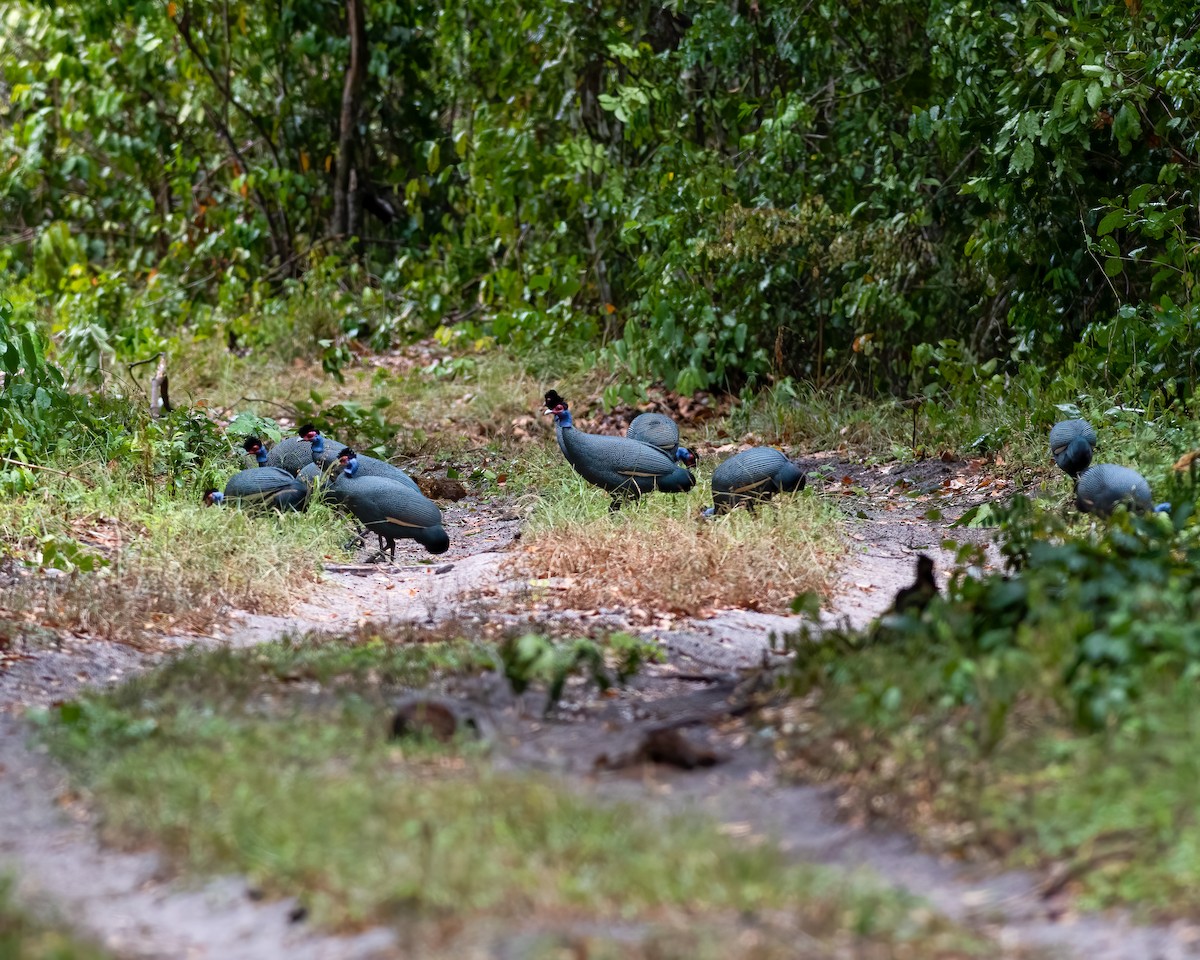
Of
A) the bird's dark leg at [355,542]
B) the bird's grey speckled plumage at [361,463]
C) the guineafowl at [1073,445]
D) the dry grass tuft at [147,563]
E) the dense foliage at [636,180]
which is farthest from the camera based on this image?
the dense foliage at [636,180]

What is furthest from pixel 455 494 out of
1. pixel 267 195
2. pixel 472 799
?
pixel 267 195

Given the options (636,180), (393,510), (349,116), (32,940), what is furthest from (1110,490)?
(349,116)

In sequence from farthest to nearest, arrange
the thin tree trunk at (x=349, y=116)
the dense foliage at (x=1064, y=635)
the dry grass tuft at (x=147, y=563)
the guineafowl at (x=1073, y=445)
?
1. the thin tree trunk at (x=349, y=116)
2. the guineafowl at (x=1073, y=445)
3. the dry grass tuft at (x=147, y=563)
4. the dense foliage at (x=1064, y=635)

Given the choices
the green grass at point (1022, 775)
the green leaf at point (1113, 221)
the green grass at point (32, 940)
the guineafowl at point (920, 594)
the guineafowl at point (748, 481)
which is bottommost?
the green grass at point (32, 940)

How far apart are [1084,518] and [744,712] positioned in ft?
10.0

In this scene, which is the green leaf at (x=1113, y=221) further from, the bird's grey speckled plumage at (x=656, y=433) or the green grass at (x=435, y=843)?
the green grass at (x=435, y=843)

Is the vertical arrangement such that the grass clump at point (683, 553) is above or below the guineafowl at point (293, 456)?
below

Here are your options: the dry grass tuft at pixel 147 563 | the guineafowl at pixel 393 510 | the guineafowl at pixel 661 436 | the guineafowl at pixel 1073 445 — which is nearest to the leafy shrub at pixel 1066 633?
the guineafowl at pixel 1073 445

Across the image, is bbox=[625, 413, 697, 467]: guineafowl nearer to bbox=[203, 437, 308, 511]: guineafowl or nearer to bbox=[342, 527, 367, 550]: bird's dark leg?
bbox=[342, 527, 367, 550]: bird's dark leg

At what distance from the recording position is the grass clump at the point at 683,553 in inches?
246

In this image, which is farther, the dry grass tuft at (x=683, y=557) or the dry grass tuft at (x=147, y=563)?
the dry grass tuft at (x=683, y=557)

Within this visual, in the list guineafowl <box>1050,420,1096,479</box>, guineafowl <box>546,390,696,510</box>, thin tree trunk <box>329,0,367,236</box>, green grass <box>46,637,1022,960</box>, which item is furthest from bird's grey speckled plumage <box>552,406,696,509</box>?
thin tree trunk <box>329,0,367,236</box>

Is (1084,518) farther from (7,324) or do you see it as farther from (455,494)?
(7,324)

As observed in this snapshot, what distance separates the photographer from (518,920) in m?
2.94
